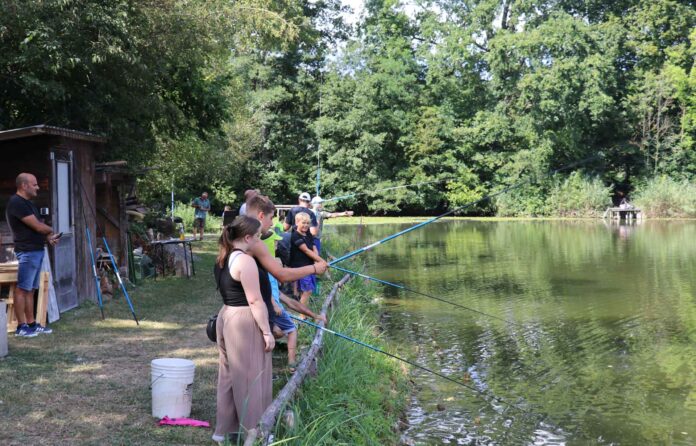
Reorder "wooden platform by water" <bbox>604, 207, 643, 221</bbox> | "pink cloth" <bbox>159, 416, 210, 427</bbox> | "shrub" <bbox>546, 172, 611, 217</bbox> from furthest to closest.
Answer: "shrub" <bbox>546, 172, 611, 217</bbox>, "wooden platform by water" <bbox>604, 207, 643, 221</bbox>, "pink cloth" <bbox>159, 416, 210, 427</bbox>

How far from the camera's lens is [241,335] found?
479cm

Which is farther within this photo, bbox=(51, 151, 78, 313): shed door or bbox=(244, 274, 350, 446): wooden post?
bbox=(51, 151, 78, 313): shed door

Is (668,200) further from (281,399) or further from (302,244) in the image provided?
(281,399)

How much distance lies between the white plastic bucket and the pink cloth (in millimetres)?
53

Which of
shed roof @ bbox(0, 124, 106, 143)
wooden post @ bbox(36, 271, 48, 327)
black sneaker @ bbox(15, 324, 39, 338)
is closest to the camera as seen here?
black sneaker @ bbox(15, 324, 39, 338)

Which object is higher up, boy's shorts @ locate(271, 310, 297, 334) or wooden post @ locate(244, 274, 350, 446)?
boy's shorts @ locate(271, 310, 297, 334)

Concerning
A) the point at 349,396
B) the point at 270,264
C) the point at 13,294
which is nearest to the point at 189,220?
the point at 13,294

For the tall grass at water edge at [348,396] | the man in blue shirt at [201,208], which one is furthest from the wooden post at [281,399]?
the man in blue shirt at [201,208]

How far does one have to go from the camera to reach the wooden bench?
837 cm

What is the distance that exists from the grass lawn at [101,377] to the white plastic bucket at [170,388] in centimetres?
15

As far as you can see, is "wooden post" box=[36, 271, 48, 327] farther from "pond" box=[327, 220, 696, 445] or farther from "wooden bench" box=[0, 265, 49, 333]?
"pond" box=[327, 220, 696, 445]

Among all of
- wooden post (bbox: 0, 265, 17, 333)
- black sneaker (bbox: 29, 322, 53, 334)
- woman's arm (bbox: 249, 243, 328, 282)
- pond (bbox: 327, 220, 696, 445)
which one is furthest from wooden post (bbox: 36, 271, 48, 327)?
woman's arm (bbox: 249, 243, 328, 282)

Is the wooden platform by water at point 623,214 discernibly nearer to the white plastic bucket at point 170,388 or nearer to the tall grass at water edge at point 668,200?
the tall grass at water edge at point 668,200

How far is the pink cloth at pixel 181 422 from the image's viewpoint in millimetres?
5434
